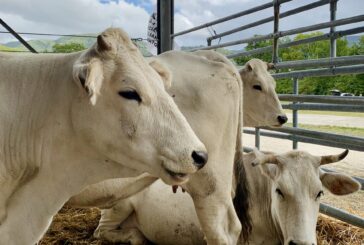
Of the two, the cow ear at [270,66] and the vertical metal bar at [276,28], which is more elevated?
the vertical metal bar at [276,28]

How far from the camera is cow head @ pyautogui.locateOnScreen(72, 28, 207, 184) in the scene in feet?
7.27

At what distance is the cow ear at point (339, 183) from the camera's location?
145 inches

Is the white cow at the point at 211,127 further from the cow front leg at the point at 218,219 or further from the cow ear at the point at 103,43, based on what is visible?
the cow ear at the point at 103,43

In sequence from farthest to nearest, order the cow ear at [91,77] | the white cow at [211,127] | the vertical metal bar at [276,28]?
the vertical metal bar at [276,28], the white cow at [211,127], the cow ear at [91,77]

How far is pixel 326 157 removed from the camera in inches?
148

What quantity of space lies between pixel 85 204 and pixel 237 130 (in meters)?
1.44

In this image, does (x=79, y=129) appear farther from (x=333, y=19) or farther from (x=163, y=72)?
(x=333, y=19)

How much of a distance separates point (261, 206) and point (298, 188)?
2.40 ft

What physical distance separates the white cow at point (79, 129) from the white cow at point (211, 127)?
0.54 meters

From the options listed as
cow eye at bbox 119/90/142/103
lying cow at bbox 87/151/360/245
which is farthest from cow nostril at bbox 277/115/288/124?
cow eye at bbox 119/90/142/103

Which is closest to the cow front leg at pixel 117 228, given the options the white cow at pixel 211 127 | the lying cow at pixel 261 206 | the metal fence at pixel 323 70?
the lying cow at pixel 261 206

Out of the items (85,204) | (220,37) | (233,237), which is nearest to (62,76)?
(85,204)

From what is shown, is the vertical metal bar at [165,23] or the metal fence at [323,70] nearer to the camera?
the metal fence at [323,70]

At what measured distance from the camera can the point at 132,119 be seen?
7.39ft
